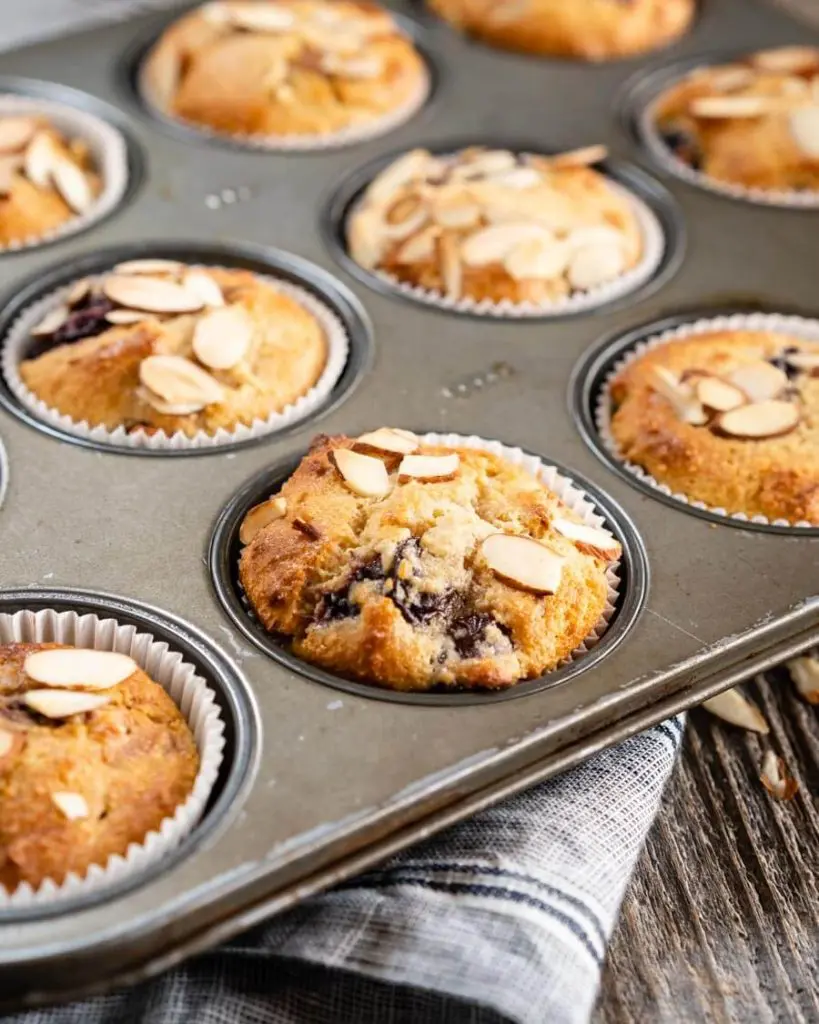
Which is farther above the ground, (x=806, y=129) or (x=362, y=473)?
(x=806, y=129)

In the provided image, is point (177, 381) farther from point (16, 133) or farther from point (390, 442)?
point (16, 133)

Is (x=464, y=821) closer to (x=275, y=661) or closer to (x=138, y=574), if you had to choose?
(x=275, y=661)

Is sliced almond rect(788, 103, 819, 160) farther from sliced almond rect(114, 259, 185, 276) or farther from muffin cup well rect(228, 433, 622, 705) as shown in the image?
sliced almond rect(114, 259, 185, 276)

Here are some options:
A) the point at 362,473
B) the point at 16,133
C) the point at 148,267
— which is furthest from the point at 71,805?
the point at 16,133

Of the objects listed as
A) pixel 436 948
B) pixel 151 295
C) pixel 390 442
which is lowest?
pixel 436 948

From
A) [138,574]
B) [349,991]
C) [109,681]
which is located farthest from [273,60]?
[349,991]

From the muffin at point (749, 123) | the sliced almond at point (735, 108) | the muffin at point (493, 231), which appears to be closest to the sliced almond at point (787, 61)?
the muffin at point (749, 123)
